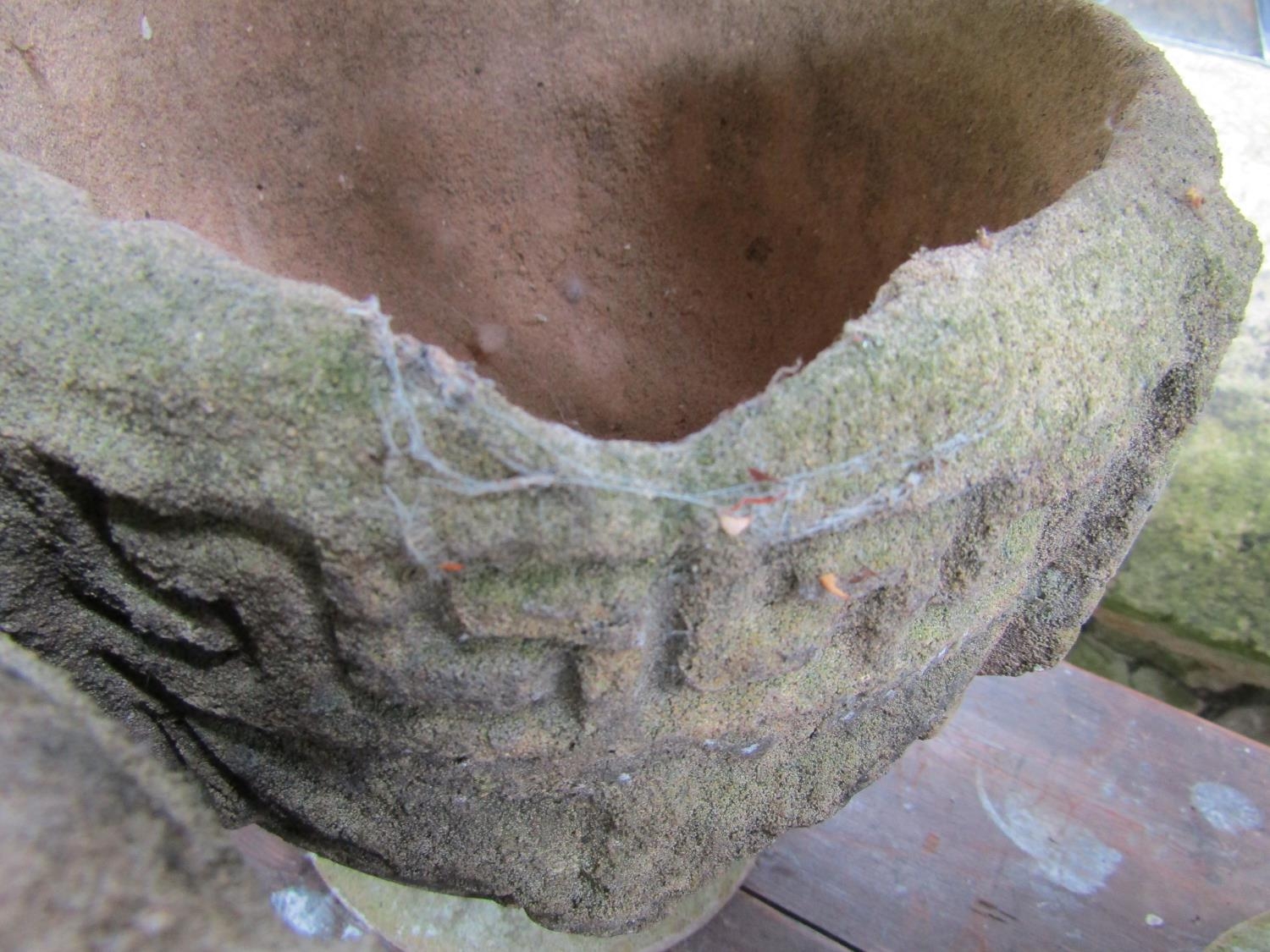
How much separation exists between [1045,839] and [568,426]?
2.21 ft

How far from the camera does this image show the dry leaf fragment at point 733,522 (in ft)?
1.34

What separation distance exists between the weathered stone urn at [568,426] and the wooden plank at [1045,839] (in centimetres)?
27

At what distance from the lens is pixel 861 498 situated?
1.42 feet

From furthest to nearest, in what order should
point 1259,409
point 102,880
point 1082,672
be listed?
point 1259,409
point 1082,672
point 102,880

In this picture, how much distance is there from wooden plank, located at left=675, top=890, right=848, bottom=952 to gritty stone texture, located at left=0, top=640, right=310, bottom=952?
0.80 metres

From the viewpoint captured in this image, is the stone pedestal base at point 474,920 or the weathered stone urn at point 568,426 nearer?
the weathered stone urn at point 568,426

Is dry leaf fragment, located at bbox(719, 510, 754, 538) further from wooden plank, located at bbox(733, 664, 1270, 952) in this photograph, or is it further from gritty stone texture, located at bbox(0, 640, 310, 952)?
wooden plank, located at bbox(733, 664, 1270, 952)

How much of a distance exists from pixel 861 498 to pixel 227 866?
0.96 feet

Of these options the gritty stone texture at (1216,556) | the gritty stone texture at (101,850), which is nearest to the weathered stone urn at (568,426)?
the gritty stone texture at (101,850)

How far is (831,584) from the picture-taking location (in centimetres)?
46

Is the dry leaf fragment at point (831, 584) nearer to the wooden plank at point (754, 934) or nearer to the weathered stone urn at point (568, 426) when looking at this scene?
the weathered stone urn at point (568, 426)

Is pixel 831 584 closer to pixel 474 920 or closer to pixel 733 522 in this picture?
pixel 733 522

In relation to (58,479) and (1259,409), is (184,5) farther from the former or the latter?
(1259,409)

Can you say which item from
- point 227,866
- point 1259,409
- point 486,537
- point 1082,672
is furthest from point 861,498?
point 1259,409
